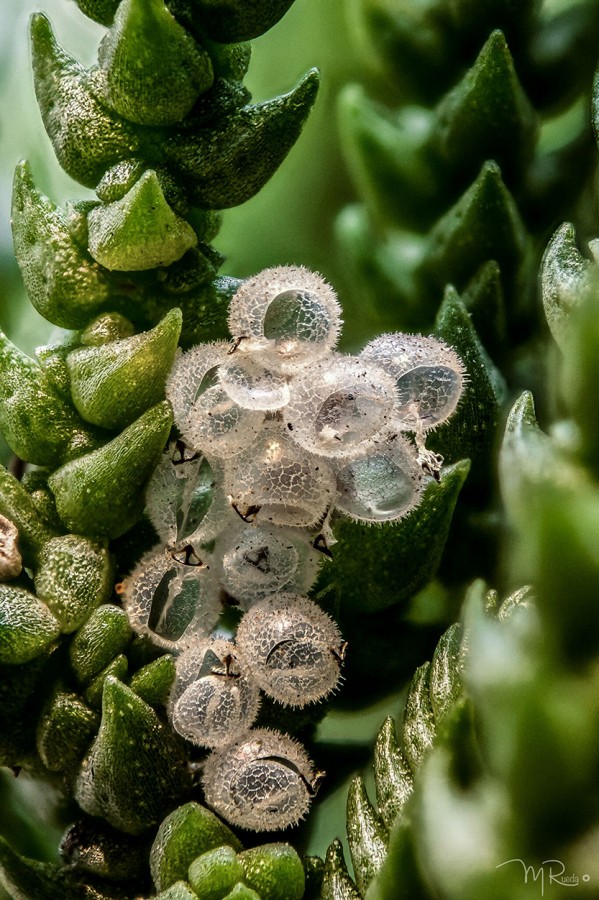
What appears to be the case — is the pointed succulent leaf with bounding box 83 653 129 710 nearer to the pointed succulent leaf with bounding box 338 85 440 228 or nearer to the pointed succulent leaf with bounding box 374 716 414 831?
the pointed succulent leaf with bounding box 374 716 414 831

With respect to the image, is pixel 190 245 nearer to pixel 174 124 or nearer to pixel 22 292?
pixel 174 124

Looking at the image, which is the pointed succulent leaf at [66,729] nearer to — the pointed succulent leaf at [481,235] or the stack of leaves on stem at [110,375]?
the stack of leaves on stem at [110,375]

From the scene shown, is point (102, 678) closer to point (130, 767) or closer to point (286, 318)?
point (130, 767)

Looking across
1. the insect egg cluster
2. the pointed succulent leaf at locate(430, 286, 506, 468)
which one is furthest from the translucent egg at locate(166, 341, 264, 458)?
the pointed succulent leaf at locate(430, 286, 506, 468)

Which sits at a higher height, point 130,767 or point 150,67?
point 150,67

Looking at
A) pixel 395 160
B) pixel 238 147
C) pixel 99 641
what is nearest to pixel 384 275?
pixel 395 160

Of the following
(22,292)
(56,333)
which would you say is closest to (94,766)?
(56,333)
